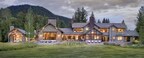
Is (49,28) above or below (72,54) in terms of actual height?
above

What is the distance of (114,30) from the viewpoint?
314ft

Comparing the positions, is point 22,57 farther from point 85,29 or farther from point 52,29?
point 85,29

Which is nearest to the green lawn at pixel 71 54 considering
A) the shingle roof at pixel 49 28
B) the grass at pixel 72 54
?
the grass at pixel 72 54

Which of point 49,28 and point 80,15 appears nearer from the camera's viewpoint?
Result: point 49,28

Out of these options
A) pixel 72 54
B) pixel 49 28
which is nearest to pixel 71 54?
pixel 72 54

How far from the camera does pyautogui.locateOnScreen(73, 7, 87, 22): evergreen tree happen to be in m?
137

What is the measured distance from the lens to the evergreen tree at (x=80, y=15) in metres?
137

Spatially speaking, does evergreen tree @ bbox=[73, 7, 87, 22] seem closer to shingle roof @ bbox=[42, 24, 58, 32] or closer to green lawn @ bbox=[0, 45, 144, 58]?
shingle roof @ bbox=[42, 24, 58, 32]

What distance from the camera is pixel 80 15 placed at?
139 meters

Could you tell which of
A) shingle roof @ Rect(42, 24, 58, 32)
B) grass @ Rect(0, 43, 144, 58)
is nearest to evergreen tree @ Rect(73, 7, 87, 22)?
shingle roof @ Rect(42, 24, 58, 32)

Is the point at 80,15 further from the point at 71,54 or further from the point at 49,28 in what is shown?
the point at 71,54

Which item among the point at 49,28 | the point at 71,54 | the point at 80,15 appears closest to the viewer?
the point at 71,54

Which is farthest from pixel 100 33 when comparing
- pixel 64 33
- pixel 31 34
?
pixel 31 34

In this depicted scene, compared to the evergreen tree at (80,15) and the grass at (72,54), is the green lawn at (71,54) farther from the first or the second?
the evergreen tree at (80,15)
